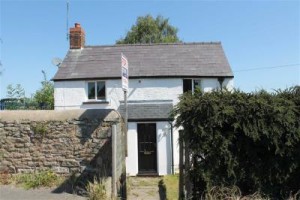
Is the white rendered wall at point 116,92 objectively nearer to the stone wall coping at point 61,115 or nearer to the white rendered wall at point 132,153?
the white rendered wall at point 132,153

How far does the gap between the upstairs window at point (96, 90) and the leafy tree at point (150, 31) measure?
25091 mm

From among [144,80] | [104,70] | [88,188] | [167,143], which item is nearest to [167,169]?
[167,143]

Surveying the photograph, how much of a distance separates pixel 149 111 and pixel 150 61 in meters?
4.54

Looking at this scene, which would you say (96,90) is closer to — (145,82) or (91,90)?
(91,90)

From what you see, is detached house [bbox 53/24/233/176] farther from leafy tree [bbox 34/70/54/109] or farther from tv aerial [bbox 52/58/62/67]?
leafy tree [bbox 34/70/54/109]

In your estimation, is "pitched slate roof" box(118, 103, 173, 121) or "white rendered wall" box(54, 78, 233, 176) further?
"white rendered wall" box(54, 78, 233, 176)

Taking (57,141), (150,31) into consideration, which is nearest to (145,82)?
(57,141)

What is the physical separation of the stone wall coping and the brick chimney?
13.5m

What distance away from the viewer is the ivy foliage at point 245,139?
690cm

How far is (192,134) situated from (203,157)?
0.52m

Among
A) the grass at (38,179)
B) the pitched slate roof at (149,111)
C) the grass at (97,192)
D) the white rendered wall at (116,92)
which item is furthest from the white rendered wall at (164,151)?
the grass at (97,192)

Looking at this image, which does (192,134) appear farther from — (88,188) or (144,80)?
(144,80)

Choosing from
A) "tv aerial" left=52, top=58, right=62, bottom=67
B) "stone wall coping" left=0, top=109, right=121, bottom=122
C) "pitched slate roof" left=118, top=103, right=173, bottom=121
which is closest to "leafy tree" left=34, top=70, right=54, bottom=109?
"tv aerial" left=52, top=58, right=62, bottom=67

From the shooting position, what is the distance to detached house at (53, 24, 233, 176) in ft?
57.3
